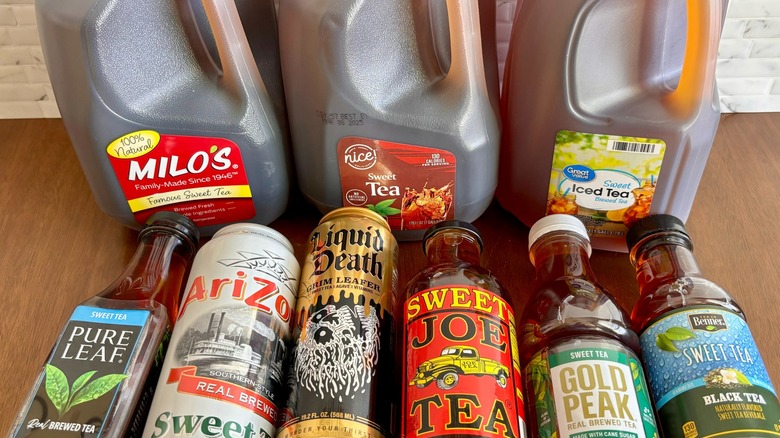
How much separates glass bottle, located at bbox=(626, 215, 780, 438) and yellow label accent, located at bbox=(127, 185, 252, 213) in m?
0.42

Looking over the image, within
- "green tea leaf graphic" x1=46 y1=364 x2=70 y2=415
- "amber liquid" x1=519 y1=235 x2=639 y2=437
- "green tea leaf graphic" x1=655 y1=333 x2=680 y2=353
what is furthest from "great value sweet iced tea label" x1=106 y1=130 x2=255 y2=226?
"green tea leaf graphic" x1=655 y1=333 x2=680 y2=353

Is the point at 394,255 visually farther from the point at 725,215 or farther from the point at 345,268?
the point at 725,215

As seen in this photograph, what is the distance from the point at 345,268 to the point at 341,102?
160mm

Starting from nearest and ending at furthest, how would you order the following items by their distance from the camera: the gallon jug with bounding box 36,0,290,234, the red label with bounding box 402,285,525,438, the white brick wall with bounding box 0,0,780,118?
1. the red label with bounding box 402,285,525,438
2. the gallon jug with bounding box 36,0,290,234
3. the white brick wall with bounding box 0,0,780,118

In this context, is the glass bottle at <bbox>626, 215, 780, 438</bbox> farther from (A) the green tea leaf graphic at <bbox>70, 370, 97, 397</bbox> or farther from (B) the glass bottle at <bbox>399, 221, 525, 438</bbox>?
(A) the green tea leaf graphic at <bbox>70, 370, 97, 397</bbox>

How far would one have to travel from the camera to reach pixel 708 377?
0.53m

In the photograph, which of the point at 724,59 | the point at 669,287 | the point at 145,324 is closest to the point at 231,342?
the point at 145,324

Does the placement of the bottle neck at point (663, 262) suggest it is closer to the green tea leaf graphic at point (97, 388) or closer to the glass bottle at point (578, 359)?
the glass bottle at point (578, 359)

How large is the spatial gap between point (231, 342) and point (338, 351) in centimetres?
9

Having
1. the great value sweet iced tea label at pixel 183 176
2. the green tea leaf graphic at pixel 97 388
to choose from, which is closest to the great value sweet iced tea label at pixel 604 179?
the great value sweet iced tea label at pixel 183 176

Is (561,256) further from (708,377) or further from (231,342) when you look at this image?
(231,342)

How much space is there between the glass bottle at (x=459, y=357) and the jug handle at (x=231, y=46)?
0.26m

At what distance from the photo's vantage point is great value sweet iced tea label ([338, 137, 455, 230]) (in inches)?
26.8

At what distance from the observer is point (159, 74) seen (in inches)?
26.2
